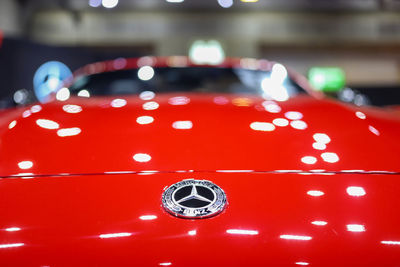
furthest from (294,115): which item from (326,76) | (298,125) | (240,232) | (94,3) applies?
(326,76)

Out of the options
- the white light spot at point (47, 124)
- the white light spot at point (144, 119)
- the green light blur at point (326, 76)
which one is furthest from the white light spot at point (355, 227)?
the green light blur at point (326, 76)

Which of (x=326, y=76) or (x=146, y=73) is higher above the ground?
(x=326, y=76)

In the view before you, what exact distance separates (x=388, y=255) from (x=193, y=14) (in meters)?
14.8

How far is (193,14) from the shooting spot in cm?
A: 1511

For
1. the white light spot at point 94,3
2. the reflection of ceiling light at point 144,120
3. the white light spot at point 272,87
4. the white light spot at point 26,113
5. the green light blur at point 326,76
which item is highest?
the white light spot at point 94,3

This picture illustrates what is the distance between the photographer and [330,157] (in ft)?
3.86

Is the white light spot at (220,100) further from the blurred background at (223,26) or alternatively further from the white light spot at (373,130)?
the blurred background at (223,26)

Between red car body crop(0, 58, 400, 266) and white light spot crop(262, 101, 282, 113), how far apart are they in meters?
0.02

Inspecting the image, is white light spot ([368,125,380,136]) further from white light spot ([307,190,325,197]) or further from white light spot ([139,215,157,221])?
white light spot ([139,215,157,221])

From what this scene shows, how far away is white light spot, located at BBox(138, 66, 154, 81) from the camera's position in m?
2.35

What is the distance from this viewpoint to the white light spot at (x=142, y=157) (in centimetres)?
114

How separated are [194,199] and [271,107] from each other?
616 millimetres

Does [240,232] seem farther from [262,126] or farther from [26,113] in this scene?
[26,113]

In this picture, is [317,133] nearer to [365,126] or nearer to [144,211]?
[365,126]
